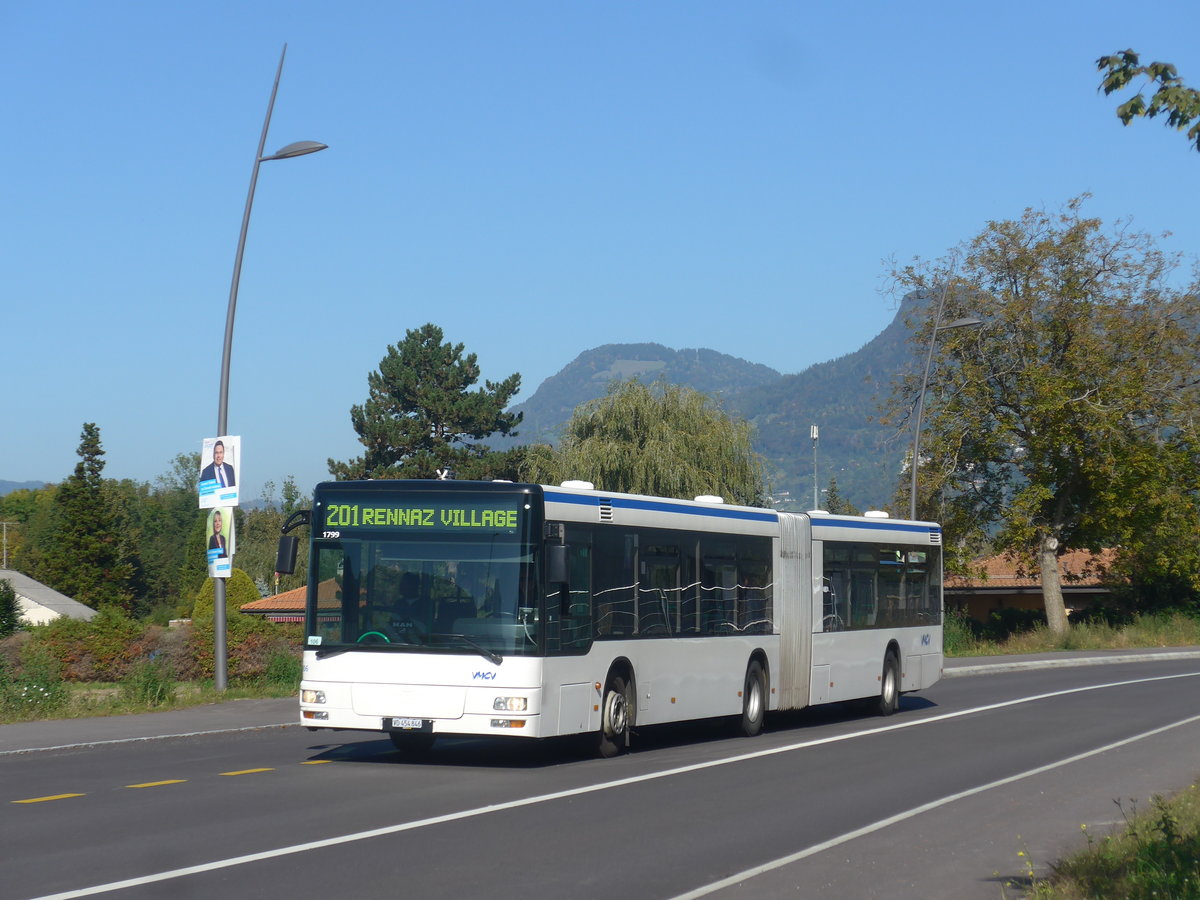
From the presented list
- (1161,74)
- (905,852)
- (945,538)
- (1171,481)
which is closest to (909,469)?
(945,538)

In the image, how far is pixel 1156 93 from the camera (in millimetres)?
6941

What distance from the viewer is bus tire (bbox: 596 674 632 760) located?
16.1m

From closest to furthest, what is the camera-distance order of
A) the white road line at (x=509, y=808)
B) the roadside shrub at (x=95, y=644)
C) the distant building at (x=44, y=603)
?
the white road line at (x=509, y=808)
the roadside shrub at (x=95, y=644)
the distant building at (x=44, y=603)

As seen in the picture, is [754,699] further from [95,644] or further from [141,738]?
[95,644]

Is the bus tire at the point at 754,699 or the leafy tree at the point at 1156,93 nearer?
the leafy tree at the point at 1156,93

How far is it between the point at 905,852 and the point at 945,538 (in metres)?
43.7

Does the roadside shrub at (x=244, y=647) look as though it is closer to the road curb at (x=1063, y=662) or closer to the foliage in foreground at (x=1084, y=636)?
the road curb at (x=1063, y=662)

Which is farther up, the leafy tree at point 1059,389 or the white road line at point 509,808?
the leafy tree at point 1059,389

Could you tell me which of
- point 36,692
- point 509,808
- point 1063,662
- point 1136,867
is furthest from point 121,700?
point 1063,662

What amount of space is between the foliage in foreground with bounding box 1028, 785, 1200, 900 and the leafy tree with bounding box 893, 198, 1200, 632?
40654 mm

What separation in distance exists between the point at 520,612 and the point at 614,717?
7.47ft

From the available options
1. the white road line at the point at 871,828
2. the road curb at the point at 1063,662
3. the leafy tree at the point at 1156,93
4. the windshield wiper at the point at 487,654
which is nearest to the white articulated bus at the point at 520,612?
the windshield wiper at the point at 487,654

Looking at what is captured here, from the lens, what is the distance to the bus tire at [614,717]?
16.1 meters

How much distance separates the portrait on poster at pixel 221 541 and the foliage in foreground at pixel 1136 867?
15.5 m
